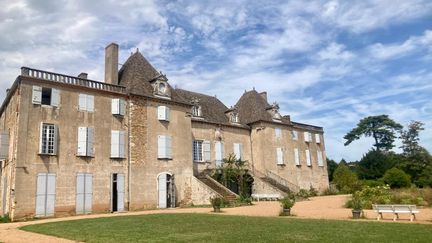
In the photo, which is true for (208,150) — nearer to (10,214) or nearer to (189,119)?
(189,119)

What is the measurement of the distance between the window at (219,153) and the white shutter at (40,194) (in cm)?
1278

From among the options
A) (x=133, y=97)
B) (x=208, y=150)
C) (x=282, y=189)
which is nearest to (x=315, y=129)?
(x=282, y=189)

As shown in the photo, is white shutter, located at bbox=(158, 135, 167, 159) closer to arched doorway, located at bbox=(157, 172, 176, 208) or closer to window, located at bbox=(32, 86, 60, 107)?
arched doorway, located at bbox=(157, 172, 176, 208)

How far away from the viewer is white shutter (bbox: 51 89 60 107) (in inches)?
752

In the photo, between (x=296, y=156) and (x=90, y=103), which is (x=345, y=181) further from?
(x=90, y=103)

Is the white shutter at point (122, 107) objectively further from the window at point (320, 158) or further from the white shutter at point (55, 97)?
the window at point (320, 158)

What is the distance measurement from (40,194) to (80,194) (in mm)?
2040

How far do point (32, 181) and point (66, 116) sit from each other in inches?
151

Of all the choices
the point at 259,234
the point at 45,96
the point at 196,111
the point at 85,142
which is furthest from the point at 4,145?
the point at 259,234

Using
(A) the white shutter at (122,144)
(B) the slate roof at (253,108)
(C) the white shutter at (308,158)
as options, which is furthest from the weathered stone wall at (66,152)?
(C) the white shutter at (308,158)

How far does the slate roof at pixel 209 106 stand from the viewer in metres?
28.7

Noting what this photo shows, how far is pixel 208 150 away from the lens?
88.4 ft

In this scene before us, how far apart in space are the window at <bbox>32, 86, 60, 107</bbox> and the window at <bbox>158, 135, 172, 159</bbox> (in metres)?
6.65

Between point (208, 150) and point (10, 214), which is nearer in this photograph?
point (10, 214)
